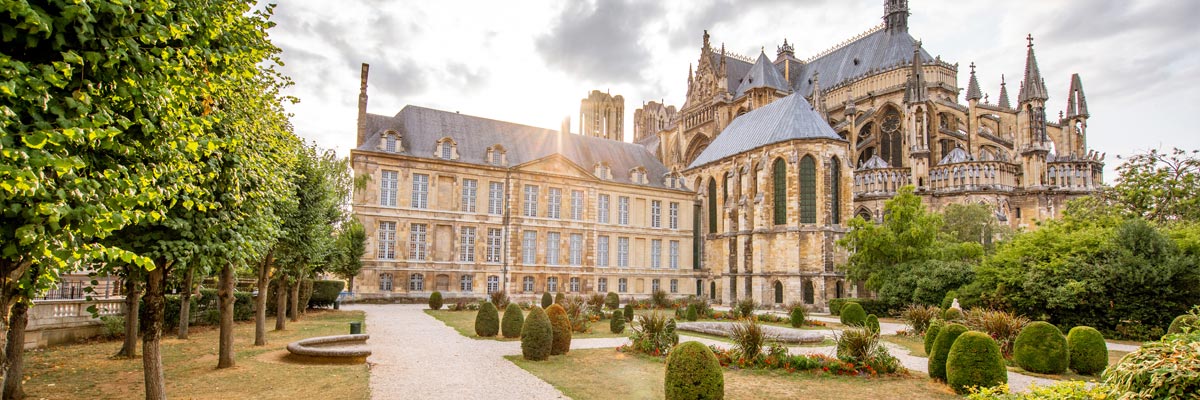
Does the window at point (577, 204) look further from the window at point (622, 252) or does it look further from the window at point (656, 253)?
the window at point (656, 253)

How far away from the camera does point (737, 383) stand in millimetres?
11750

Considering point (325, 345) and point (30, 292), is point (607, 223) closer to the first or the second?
point (325, 345)

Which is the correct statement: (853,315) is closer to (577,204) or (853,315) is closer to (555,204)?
(577,204)

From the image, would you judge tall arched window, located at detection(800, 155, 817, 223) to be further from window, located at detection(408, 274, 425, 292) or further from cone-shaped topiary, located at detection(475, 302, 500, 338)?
cone-shaped topiary, located at detection(475, 302, 500, 338)

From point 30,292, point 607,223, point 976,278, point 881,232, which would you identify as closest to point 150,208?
point 30,292

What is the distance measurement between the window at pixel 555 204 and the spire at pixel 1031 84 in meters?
34.0

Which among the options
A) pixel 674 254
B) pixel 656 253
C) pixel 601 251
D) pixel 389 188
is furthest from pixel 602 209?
pixel 389 188

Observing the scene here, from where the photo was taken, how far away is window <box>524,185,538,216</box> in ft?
130

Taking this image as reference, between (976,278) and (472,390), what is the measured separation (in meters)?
22.0

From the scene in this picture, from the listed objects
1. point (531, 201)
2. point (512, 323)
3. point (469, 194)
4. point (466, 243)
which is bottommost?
point (512, 323)

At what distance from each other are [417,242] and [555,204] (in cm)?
913

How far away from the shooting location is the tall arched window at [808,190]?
3950 cm

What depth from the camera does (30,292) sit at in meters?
5.83

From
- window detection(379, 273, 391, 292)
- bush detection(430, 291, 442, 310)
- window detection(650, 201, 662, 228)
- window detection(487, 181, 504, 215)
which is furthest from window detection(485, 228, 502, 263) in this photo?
window detection(650, 201, 662, 228)
